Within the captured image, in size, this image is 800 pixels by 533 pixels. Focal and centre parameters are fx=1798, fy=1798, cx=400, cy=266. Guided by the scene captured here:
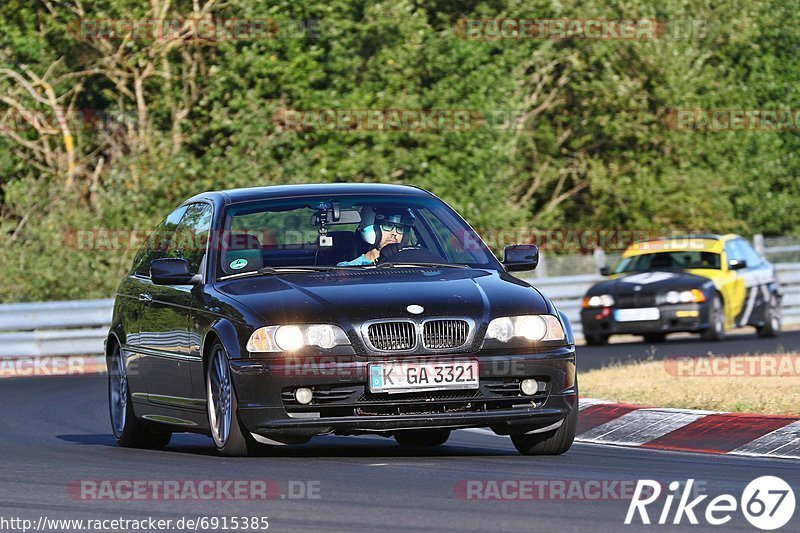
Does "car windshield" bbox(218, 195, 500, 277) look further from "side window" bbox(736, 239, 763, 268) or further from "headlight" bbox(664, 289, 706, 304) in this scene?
"side window" bbox(736, 239, 763, 268)

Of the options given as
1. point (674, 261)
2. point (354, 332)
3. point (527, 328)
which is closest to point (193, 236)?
point (354, 332)

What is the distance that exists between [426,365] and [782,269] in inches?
845

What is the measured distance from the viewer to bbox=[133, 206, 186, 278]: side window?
1167 centimetres

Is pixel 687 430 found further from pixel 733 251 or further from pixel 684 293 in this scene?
pixel 733 251

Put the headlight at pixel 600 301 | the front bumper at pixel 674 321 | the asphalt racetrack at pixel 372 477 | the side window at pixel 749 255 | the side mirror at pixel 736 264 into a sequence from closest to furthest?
the asphalt racetrack at pixel 372 477
the front bumper at pixel 674 321
the headlight at pixel 600 301
the side mirror at pixel 736 264
the side window at pixel 749 255

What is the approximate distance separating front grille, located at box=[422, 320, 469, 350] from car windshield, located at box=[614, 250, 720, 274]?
1568 centimetres

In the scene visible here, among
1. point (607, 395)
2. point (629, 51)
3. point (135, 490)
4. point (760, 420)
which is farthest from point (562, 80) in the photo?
point (135, 490)

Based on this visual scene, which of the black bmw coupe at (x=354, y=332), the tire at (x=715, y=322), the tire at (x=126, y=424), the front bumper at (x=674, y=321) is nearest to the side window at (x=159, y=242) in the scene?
the tire at (x=126, y=424)

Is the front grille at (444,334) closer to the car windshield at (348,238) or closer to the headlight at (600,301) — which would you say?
the car windshield at (348,238)

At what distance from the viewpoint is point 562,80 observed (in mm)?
34594

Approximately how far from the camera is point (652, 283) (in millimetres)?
23906

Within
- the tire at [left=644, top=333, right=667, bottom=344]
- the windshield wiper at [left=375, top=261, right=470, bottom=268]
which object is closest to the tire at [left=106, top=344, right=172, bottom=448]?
the windshield wiper at [left=375, top=261, right=470, bottom=268]

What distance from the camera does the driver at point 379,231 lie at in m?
10.4

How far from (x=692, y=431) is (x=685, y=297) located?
12791 mm
